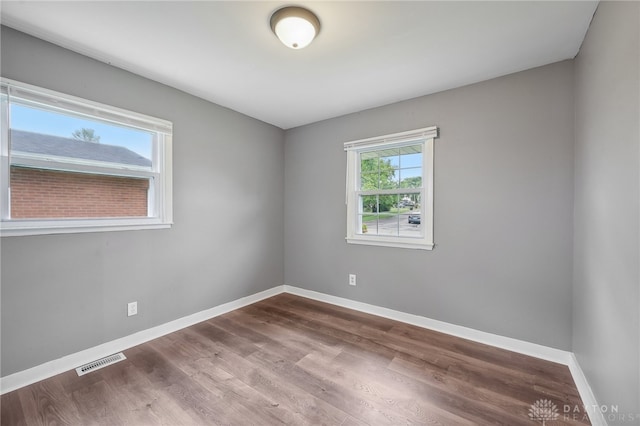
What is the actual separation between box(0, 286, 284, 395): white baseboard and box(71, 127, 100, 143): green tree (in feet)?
5.70

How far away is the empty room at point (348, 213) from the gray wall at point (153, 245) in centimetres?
2

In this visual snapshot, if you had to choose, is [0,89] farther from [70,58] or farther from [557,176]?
[557,176]

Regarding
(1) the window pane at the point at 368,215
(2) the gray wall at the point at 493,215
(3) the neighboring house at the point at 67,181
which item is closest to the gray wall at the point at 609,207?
(2) the gray wall at the point at 493,215

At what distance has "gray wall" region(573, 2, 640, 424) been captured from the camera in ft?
3.75

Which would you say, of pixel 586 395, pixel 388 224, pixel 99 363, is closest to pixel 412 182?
pixel 388 224

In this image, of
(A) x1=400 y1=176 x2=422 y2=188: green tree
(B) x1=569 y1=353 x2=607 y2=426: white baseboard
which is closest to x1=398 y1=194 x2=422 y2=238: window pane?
(A) x1=400 y1=176 x2=422 y2=188: green tree

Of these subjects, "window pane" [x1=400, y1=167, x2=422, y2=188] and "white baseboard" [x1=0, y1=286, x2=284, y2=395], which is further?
"window pane" [x1=400, y1=167, x2=422, y2=188]

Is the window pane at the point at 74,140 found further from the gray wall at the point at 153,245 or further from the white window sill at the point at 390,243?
the white window sill at the point at 390,243

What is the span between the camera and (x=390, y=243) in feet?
9.83

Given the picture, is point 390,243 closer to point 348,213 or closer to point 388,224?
point 388,224

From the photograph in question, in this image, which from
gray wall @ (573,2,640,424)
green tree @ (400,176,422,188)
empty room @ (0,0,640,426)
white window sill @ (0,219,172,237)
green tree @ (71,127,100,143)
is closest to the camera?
gray wall @ (573,2,640,424)

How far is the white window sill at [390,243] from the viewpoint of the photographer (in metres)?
2.76

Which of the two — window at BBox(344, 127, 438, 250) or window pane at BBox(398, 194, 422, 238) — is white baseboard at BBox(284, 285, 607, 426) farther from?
window pane at BBox(398, 194, 422, 238)

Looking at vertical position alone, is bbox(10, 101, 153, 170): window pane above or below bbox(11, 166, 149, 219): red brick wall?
above
